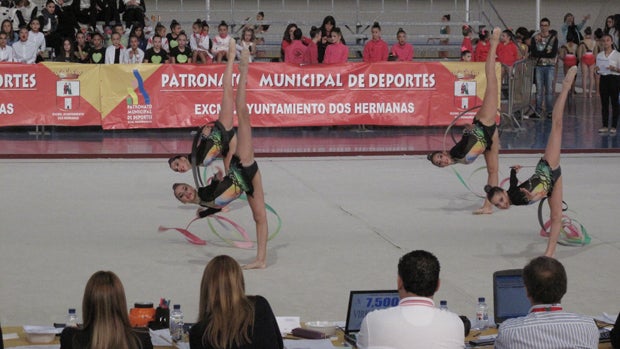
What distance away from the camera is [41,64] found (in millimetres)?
18719

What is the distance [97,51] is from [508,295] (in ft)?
48.9

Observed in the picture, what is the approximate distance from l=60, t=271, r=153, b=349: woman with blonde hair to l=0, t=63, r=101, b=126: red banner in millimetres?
14352

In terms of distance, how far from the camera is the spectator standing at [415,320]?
482 centimetres

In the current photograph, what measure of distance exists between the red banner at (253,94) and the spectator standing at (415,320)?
46.5ft

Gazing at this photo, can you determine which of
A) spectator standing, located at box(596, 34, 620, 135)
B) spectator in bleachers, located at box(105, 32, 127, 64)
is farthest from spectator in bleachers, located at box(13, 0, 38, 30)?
spectator standing, located at box(596, 34, 620, 135)

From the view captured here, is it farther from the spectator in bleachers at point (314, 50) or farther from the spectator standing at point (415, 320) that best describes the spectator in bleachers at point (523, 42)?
the spectator standing at point (415, 320)

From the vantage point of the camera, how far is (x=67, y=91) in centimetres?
1888

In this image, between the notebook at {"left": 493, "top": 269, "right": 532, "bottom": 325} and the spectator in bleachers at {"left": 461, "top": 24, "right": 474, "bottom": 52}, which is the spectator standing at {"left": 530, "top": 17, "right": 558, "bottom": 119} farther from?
the notebook at {"left": 493, "top": 269, "right": 532, "bottom": 325}

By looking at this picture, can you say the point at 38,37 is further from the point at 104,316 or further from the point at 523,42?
the point at 104,316

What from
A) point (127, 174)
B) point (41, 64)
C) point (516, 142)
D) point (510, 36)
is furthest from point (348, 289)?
point (510, 36)

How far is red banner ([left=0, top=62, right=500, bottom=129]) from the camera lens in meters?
18.8

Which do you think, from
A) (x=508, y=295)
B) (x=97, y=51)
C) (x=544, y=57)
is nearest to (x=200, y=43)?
(x=97, y=51)

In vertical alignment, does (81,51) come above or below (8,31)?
below

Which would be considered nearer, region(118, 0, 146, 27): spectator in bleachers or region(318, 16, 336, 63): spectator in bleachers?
region(318, 16, 336, 63): spectator in bleachers
